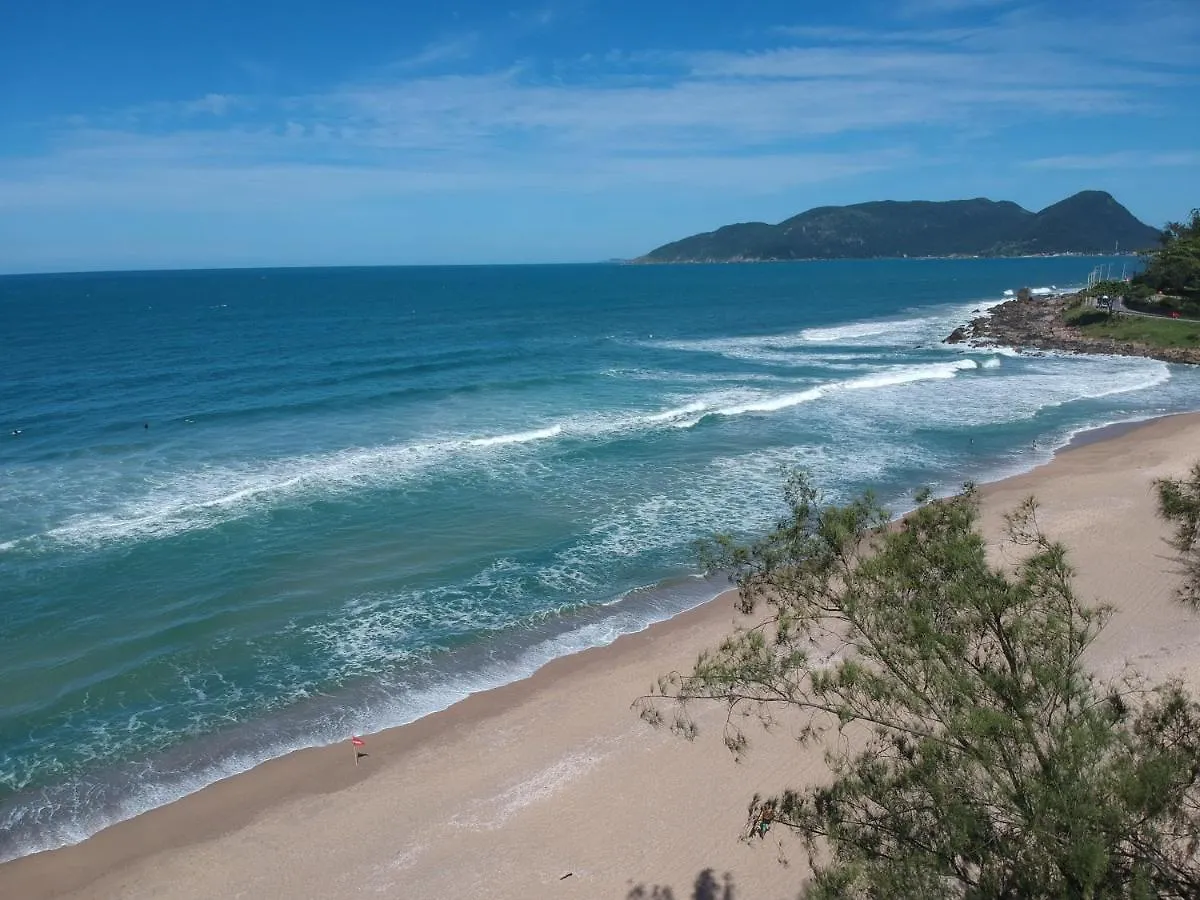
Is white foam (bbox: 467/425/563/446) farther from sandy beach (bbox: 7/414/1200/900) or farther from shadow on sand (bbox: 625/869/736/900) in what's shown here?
shadow on sand (bbox: 625/869/736/900)

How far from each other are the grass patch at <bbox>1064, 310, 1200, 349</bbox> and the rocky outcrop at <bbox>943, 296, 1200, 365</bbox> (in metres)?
0.65

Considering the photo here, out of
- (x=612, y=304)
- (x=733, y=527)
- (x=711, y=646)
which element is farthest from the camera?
(x=612, y=304)

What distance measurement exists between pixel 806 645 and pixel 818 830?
9844 millimetres

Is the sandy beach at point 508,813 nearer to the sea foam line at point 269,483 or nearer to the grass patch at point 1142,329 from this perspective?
the sea foam line at point 269,483

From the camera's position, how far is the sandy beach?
12977 millimetres

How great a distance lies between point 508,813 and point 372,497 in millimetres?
17144

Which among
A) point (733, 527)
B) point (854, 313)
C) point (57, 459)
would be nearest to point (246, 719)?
point (733, 527)

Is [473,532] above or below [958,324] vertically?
below

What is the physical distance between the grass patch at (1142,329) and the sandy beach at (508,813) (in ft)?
155

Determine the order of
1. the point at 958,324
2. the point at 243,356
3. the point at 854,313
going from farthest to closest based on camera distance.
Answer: the point at 854,313, the point at 958,324, the point at 243,356

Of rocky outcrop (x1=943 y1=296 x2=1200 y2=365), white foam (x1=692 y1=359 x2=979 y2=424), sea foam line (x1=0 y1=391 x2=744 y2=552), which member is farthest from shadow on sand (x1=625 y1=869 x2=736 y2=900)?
rocky outcrop (x1=943 y1=296 x2=1200 y2=365)

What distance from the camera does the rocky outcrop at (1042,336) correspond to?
186ft

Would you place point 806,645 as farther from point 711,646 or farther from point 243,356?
point 243,356

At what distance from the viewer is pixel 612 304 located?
10794 centimetres
